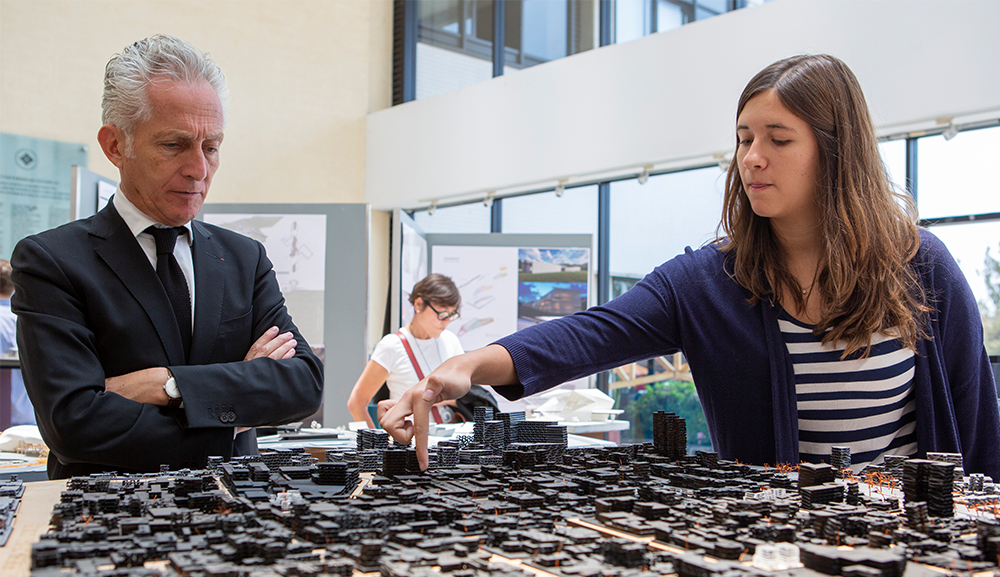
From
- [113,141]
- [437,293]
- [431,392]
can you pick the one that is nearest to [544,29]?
[437,293]

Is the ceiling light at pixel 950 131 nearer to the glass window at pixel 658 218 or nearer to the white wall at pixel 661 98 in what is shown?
the white wall at pixel 661 98

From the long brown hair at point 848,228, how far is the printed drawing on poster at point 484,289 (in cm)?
537

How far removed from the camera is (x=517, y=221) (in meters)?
8.95

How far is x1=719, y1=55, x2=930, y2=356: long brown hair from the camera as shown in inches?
70.0

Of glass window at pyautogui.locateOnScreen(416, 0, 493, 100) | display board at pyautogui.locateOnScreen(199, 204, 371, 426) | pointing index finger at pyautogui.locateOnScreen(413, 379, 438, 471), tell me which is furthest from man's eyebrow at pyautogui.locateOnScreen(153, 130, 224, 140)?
glass window at pyautogui.locateOnScreen(416, 0, 493, 100)

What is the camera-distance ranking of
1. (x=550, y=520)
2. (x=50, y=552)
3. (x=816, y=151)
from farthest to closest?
1. (x=816, y=151)
2. (x=550, y=520)
3. (x=50, y=552)

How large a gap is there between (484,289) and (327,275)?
2475 mm

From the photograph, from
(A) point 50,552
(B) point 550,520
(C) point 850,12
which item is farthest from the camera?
(C) point 850,12

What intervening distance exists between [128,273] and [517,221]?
713cm

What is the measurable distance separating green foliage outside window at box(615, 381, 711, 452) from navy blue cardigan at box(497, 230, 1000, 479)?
5624 mm

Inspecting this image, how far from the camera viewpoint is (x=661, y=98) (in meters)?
6.90

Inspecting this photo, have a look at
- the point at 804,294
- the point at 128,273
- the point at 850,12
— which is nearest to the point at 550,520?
the point at 804,294

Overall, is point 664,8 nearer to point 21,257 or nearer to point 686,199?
point 686,199

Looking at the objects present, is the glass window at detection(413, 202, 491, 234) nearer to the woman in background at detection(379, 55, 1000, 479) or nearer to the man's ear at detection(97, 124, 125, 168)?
the man's ear at detection(97, 124, 125, 168)
